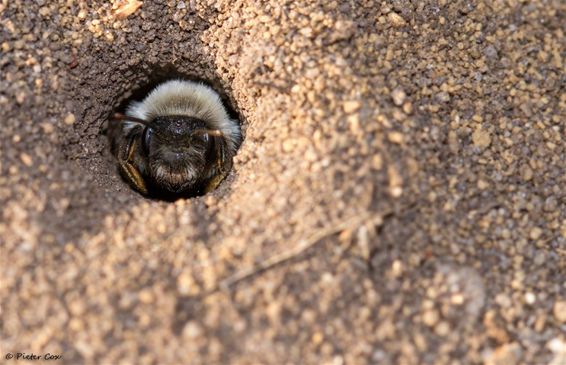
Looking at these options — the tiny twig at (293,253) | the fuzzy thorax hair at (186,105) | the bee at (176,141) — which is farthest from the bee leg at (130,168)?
the tiny twig at (293,253)

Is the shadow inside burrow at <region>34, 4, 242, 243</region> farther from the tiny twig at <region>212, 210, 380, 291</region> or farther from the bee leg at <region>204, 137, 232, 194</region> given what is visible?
the tiny twig at <region>212, 210, 380, 291</region>

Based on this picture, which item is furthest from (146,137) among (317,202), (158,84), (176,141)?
(317,202)

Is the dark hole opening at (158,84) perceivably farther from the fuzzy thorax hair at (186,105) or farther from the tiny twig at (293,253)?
the tiny twig at (293,253)

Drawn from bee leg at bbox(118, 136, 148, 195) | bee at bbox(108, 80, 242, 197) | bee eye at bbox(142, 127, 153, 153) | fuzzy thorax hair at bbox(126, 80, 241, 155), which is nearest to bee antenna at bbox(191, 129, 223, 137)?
bee at bbox(108, 80, 242, 197)

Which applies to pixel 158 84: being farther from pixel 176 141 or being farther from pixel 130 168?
pixel 130 168

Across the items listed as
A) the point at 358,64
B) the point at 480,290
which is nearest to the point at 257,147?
the point at 358,64

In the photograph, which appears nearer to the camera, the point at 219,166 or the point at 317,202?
the point at 317,202
